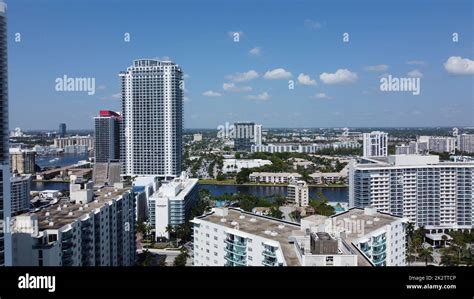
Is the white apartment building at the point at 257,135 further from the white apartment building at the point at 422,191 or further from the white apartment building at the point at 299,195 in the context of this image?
the white apartment building at the point at 422,191

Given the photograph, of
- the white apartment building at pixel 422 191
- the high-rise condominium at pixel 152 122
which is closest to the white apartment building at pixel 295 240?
the white apartment building at pixel 422 191

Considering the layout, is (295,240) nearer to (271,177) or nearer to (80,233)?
(80,233)

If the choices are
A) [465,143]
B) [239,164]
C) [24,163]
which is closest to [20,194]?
[24,163]

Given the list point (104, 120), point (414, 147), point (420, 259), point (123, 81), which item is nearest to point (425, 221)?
point (420, 259)

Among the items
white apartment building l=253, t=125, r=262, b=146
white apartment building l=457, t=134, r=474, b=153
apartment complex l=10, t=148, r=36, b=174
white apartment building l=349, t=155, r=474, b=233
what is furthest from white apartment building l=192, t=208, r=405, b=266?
white apartment building l=253, t=125, r=262, b=146

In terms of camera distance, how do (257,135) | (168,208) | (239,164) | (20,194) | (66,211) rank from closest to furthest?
(66,211) → (20,194) → (168,208) → (239,164) → (257,135)

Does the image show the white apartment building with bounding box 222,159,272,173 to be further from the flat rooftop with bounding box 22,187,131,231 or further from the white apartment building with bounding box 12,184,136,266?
the flat rooftop with bounding box 22,187,131,231
